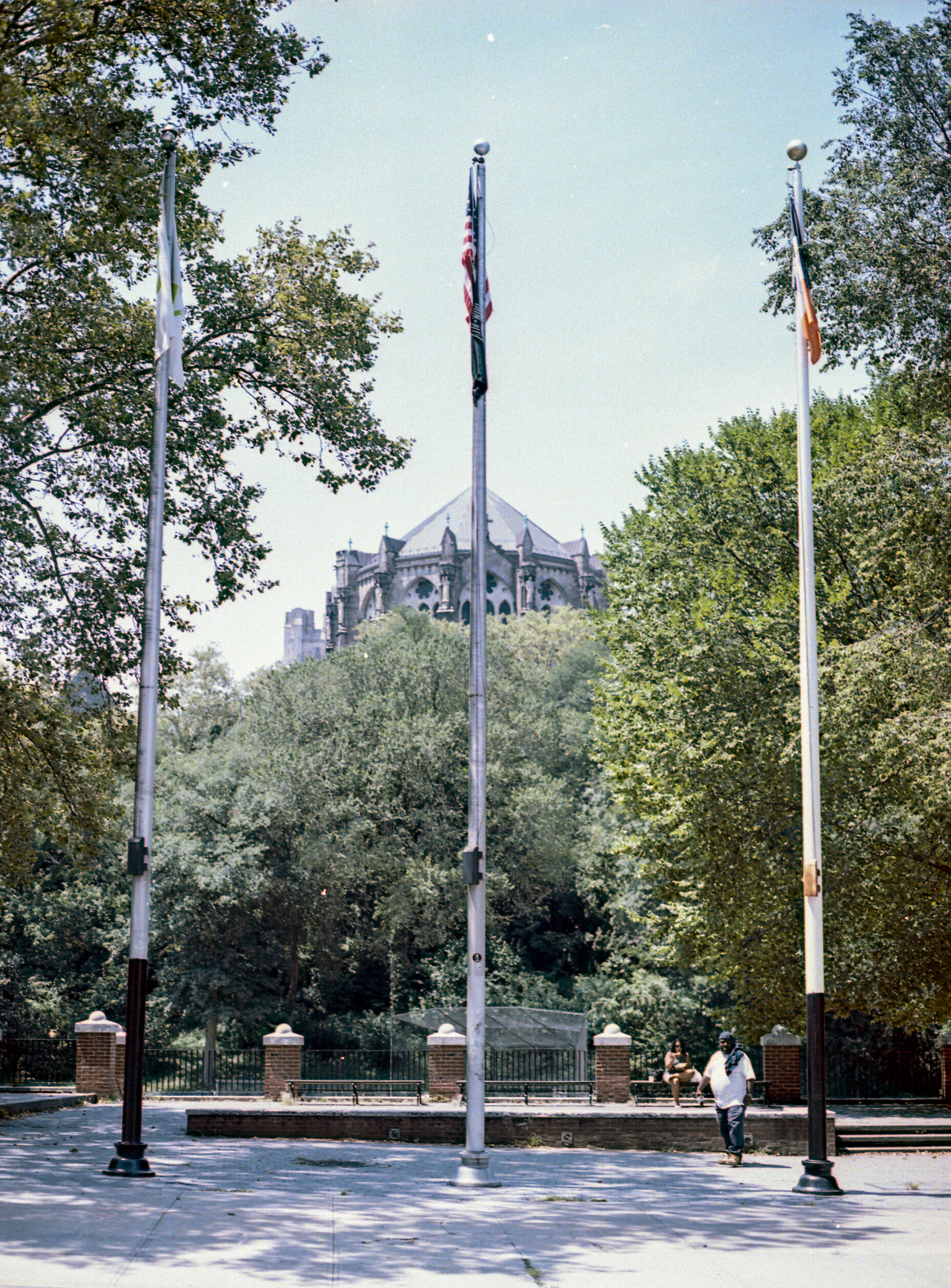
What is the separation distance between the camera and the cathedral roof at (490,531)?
126062 mm

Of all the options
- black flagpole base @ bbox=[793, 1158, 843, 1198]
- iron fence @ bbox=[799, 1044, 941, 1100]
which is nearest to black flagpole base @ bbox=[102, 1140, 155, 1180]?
black flagpole base @ bbox=[793, 1158, 843, 1198]

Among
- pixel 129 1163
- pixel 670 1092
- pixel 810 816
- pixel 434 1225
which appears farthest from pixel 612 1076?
pixel 434 1225

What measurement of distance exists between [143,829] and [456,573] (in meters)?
109

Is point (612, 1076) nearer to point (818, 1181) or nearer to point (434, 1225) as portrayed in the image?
point (818, 1181)

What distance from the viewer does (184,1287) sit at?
26.0 feet

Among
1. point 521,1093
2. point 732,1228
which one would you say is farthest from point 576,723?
point 732,1228

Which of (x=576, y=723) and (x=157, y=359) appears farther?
(x=576, y=723)

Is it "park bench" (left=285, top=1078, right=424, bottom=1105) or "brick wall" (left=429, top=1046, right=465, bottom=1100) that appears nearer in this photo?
"brick wall" (left=429, top=1046, right=465, bottom=1100)

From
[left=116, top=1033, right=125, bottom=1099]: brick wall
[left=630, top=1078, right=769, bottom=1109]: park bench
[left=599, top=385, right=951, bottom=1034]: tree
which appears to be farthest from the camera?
[left=116, top=1033, right=125, bottom=1099]: brick wall

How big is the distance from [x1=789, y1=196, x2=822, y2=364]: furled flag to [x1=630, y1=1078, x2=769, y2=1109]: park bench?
41.9 ft

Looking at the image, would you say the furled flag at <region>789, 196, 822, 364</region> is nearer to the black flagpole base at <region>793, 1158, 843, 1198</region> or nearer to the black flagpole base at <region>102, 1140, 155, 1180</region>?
the black flagpole base at <region>793, 1158, 843, 1198</region>

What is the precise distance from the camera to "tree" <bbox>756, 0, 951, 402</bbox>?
20.8 meters

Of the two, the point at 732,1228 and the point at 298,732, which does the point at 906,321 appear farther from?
the point at 298,732

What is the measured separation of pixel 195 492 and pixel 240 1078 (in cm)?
2009
